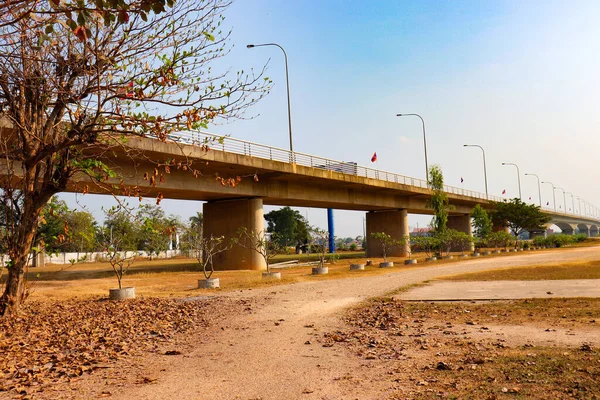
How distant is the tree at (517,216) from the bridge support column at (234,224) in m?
49.0

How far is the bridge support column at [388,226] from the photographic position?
56.8m

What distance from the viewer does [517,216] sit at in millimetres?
73312

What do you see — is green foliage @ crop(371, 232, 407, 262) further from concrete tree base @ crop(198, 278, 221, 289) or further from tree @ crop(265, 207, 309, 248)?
tree @ crop(265, 207, 309, 248)

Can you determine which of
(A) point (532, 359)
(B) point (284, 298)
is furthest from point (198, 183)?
(A) point (532, 359)

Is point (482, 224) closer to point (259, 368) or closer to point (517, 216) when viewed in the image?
point (517, 216)

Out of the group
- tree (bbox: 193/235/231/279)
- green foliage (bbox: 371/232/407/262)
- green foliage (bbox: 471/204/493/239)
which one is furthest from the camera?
green foliage (bbox: 471/204/493/239)

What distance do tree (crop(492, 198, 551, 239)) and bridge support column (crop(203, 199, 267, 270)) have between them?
48958 mm

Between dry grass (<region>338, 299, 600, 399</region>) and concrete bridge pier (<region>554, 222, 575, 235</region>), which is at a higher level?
concrete bridge pier (<region>554, 222, 575, 235</region>)

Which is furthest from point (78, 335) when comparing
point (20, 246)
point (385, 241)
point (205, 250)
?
point (385, 241)

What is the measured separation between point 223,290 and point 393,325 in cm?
1123

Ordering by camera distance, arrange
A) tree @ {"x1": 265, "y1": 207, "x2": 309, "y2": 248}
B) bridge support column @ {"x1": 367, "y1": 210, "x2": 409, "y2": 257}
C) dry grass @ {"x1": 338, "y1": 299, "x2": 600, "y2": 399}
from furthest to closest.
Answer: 1. tree @ {"x1": 265, "y1": 207, "x2": 309, "y2": 248}
2. bridge support column @ {"x1": 367, "y1": 210, "x2": 409, "y2": 257}
3. dry grass @ {"x1": 338, "y1": 299, "x2": 600, "y2": 399}

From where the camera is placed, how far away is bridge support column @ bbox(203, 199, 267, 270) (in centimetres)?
3600

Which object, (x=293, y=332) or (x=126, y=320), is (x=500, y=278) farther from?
(x=126, y=320)

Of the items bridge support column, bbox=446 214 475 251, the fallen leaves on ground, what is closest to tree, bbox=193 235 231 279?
the fallen leaves on ground
